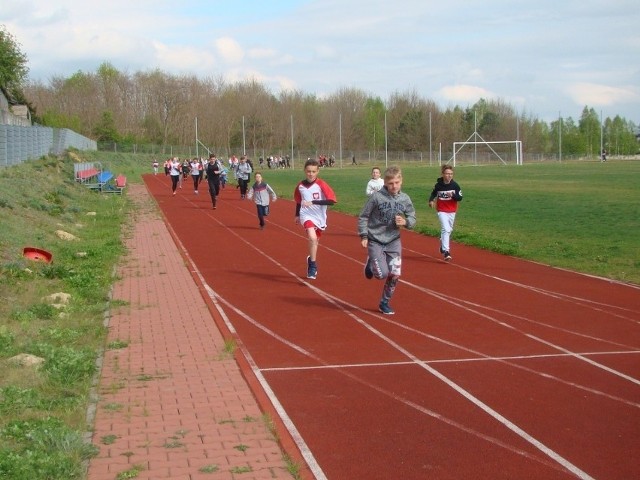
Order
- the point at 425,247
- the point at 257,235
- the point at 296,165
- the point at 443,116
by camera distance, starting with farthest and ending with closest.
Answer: the point at 443,116 < the point at 296,165 < the point at 257,235 < the point at 425,247

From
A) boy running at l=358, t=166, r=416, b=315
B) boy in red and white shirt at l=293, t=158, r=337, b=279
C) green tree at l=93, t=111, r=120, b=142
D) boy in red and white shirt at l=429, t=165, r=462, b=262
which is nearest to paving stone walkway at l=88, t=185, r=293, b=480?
boy running at l=358, t=166, r=416, b=315

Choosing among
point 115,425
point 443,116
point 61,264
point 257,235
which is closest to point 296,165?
point 443,116

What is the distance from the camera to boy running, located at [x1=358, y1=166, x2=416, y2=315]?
10.8m

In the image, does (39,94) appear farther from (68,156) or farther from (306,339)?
(306,339)

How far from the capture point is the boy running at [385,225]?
1080 centimetres

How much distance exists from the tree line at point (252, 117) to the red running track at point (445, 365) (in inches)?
3588

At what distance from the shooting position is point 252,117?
387 ft

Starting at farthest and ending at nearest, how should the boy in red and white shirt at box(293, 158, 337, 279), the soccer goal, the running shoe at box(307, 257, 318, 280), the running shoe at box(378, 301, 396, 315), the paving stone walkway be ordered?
the soccer goal < the running shoe at box(307, 257, 318, 280) < the boy in red and white shirt at box(293, 158, 337, 279) < the running shoe at box(378, 301, 396, 315) < the paving stone walkway

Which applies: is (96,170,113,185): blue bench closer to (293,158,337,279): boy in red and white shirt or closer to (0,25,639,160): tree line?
(293,158,337,279): boy in red and white shirt

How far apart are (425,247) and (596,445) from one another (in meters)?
13.0

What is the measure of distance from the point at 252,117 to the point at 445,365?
111271mm

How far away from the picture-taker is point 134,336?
982 centimetres

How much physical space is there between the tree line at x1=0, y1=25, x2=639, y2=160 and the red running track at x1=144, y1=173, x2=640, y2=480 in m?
91.1

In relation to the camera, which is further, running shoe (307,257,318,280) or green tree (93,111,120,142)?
green tree (93,111,120,142)
